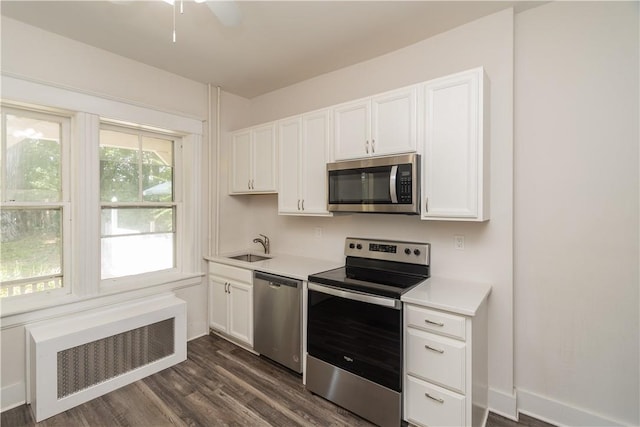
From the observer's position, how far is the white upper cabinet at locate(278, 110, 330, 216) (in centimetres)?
260

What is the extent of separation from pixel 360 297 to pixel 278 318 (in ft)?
2.98

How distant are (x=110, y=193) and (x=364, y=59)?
Result: 8.55ft

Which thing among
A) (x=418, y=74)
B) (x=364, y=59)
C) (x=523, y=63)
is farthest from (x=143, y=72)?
(x=523, y=63)

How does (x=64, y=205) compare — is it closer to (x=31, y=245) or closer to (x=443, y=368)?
(x=31, y=245)

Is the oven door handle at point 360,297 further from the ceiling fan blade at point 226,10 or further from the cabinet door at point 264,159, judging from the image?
the ceiling fan blade at point 226,10

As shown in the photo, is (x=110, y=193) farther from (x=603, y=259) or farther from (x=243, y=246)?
(x=603, y=259)

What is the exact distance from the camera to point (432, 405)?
1.77 m

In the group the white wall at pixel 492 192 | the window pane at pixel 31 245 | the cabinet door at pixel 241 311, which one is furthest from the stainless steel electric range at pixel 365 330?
the window pane at pixel 31 245

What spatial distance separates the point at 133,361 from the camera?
7.99ft

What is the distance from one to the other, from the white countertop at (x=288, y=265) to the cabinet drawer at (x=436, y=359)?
0.92 m

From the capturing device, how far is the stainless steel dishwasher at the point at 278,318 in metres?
2.42

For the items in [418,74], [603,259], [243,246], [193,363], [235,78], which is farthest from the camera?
[243,246]

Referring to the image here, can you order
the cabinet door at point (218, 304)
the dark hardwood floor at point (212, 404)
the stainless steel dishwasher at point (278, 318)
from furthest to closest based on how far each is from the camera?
the cabinet door at point (218, 304) < the stainless steel dishwasher at point (278, 318) < the dark hardwood floor at point (212, 404)

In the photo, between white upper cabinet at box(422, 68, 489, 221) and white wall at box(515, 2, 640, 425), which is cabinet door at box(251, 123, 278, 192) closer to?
white upper cabinet at box(422, 68, 489, 221)
